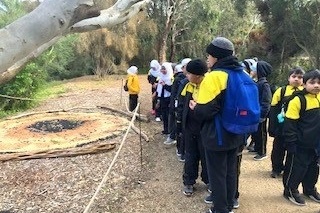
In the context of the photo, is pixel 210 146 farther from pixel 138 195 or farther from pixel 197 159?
pixel 138 195

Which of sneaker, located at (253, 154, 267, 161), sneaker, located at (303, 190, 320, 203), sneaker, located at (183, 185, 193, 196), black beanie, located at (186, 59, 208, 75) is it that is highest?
black beanie, located at (186, 59, 208, 75)

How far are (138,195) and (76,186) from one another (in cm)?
105

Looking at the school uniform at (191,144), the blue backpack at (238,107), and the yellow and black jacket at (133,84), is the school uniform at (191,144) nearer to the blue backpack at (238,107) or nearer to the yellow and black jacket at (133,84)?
the blue backpack at (238,107)

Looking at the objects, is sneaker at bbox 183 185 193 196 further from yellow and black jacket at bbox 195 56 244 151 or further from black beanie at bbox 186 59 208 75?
black beanie at bbox 186 59 208 75

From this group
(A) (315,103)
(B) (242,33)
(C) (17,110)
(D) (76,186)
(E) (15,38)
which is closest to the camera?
(E) (15,38)

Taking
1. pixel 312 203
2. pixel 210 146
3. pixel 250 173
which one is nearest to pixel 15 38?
pixel 210 146

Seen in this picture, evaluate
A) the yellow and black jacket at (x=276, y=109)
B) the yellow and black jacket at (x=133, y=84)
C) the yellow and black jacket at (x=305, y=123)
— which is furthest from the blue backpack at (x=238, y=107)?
the yellow and black jacket at (x=133, y=84)

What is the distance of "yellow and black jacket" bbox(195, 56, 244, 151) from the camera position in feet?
12.2

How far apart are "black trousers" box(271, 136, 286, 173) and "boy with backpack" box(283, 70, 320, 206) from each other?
0.80 m

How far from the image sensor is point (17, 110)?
42.3 ft

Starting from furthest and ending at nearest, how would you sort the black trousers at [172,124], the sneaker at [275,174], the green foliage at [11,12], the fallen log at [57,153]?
the green foliage at [11,12] < the black trousers at [172,124] < the fallen log at [57,153] < the sneaker at [275,174]

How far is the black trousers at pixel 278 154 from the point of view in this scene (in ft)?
17.9

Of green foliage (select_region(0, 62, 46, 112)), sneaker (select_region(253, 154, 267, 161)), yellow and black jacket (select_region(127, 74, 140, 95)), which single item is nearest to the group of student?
sneaker (select_region(253, 154, 267, 161))

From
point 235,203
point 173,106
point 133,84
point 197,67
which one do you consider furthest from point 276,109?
point 133,84
